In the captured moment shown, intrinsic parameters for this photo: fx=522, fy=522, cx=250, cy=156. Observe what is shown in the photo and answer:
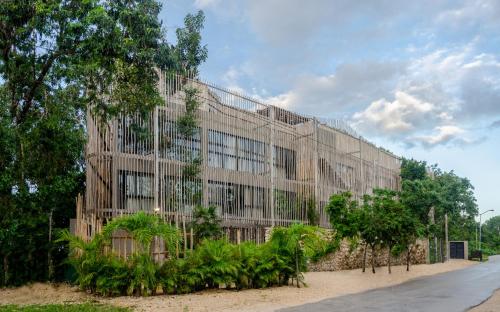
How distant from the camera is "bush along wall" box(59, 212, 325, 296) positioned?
579 inches

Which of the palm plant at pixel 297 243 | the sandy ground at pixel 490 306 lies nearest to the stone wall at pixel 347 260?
the palm plant at pixel 297 243

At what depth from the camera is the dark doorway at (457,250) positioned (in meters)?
41.1

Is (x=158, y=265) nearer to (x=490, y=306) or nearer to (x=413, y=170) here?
(x=490, y=306)

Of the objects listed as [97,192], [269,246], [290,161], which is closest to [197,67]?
[290,161]

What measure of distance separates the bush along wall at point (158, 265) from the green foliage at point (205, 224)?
2.78 m

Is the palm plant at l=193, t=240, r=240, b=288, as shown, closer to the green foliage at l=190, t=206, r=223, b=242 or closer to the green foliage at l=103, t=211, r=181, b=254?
the green foliage at l=103, t=211, r=181, b=254

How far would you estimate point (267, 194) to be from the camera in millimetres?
24328

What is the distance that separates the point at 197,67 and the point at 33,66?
12.7m

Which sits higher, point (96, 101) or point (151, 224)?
point (96, 101)

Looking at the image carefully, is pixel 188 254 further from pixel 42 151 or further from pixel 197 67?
pixel 197 67

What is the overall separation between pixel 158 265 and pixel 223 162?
→ 8331mm

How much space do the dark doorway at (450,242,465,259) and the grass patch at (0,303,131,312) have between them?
34.9 m

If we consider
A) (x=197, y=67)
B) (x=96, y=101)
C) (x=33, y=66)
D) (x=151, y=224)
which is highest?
(x=197, y=67)

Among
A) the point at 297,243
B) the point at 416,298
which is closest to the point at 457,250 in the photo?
the point at 297,243
